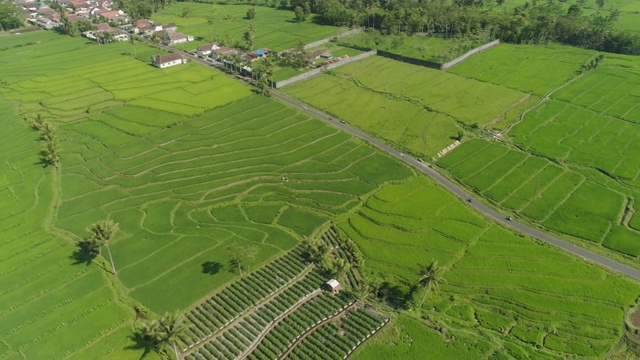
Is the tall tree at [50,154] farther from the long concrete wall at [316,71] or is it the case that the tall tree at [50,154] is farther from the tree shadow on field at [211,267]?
the long concrete wall at [316,71]

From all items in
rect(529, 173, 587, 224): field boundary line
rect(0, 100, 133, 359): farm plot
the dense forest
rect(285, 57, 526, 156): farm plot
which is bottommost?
rect(0, 100, 133, 359): farm plot

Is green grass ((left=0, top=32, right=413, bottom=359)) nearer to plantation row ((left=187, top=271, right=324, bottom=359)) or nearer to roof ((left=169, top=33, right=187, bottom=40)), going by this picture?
plantation row ((left=187, top=271, right=324, bottom=359))

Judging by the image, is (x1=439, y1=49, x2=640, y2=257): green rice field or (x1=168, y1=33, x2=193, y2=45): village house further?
(x1=168, y1=33, x2=193, y2=45): village house

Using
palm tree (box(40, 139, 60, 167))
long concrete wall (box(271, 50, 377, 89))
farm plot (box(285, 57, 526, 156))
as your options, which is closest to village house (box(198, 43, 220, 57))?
long concrete wall (box(271, 50, 377, 89))

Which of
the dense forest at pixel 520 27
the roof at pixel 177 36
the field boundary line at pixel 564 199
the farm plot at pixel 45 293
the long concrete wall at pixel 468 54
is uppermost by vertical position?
the dense forest at pixel 520 27

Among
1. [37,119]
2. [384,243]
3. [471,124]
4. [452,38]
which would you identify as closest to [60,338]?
[384,243]

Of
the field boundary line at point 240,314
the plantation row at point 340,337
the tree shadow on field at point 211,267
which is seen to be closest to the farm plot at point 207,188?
the tree shadow on field at point 211,267

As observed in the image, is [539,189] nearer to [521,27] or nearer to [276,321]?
[276,321]
